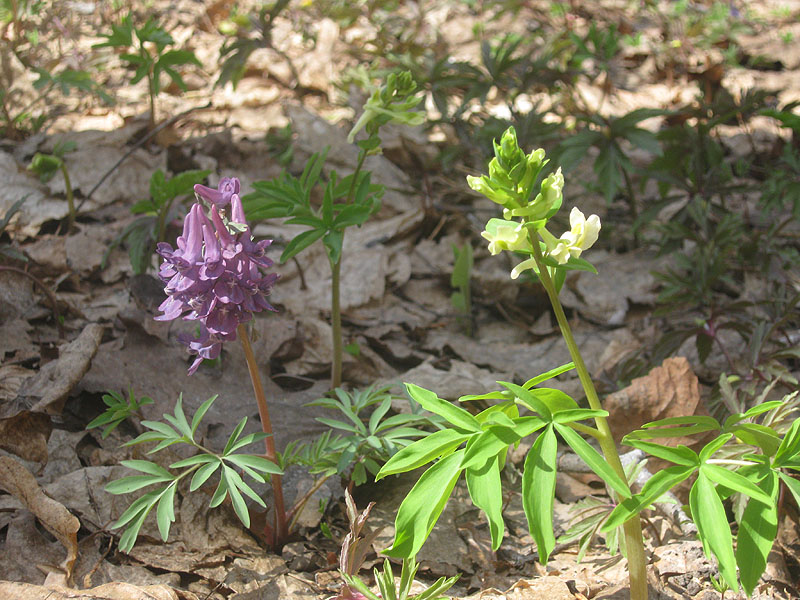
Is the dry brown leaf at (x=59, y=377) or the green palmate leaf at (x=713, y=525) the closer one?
the green palmate leaf at (x=713, y=525)

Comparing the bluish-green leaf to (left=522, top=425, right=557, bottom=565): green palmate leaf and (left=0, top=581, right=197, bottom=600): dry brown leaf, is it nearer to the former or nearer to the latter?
(left=522, top=425, right=557, bottom=565): green palmate leaf

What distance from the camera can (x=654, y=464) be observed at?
2.43m

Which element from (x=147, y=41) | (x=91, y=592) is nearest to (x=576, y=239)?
(x=91, y=592)

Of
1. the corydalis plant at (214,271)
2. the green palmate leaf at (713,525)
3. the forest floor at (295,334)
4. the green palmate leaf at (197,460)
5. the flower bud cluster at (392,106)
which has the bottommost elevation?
the forest floor at (295,334)

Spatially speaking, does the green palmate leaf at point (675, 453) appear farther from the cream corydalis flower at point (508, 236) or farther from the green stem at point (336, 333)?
the green stem at point (336, 333)

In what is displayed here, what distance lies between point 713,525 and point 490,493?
449mm

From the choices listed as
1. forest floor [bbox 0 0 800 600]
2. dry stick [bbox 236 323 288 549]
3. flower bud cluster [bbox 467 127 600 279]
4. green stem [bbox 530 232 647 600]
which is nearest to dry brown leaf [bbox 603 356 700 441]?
forest floor [bbox 0 0 800 600]

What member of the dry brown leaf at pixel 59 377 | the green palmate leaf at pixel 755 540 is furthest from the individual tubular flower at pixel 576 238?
Answer: the dry brown leaf at pixel 59 377

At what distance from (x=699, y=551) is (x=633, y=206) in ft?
8.40

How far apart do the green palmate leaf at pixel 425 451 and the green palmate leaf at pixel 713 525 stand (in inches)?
19.4

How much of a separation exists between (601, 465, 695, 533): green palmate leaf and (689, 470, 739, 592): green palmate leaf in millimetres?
40

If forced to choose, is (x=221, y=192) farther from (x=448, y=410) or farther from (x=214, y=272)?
(x=448, y=410)

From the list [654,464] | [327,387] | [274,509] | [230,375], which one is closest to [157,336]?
[230,375]

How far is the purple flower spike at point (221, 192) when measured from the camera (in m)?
1.77
